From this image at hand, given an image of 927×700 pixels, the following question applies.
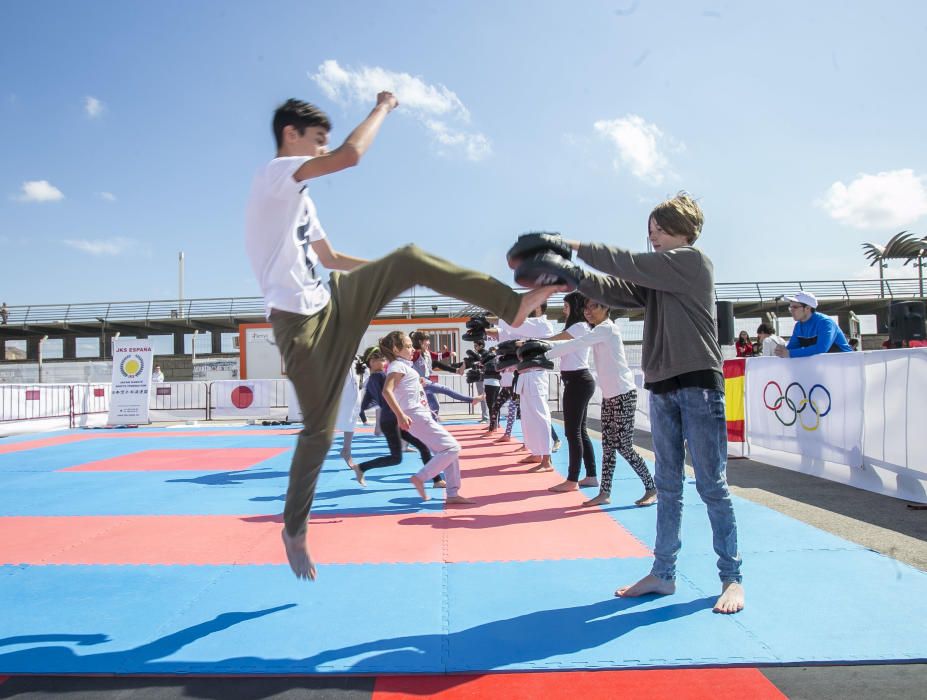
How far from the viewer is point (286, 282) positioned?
7.93 feet

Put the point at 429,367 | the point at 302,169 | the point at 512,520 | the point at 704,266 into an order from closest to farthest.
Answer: the point at 302,169 → the point at 704,266 → the point at 512,520 → the point at 429,367

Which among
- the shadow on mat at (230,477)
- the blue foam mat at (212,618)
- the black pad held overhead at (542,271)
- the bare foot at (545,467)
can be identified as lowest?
the shadow on mat at (230,477)

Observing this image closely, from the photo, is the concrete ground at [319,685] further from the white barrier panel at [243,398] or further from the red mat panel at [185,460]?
the white barrier panel at [243,398]

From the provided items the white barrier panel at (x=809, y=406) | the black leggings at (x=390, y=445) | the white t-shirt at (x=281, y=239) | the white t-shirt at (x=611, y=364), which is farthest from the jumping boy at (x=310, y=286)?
the white barrier panel at (x=809, y=406)

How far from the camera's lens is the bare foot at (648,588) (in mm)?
3104

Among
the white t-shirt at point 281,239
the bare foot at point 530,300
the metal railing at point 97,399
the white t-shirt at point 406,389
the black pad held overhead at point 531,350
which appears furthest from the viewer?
the metal railing at point 97,399

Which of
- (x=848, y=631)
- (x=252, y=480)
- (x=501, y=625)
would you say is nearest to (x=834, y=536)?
(x=848, y=631)

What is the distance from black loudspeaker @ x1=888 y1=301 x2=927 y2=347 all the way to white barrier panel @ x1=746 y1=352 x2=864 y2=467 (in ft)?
8.67

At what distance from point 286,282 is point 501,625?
1819mm

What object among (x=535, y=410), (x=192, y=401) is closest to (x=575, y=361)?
(x=535, y=410)

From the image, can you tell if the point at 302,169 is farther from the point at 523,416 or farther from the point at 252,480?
the point at 252,480

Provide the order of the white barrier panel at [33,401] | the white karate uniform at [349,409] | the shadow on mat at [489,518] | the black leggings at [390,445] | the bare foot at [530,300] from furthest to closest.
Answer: the white barrier panel at [33,401]
the white karate uniform at [349,409]
the black leggings at [390,445]
the shadow on mat at [489,518]
the bare foot at [530,300]

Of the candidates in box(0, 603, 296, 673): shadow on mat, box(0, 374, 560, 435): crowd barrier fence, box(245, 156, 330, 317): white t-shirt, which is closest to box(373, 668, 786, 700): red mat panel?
box(0, 603, 296, 673): shadow on mat

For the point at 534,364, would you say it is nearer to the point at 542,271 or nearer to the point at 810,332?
the point at 542,271
